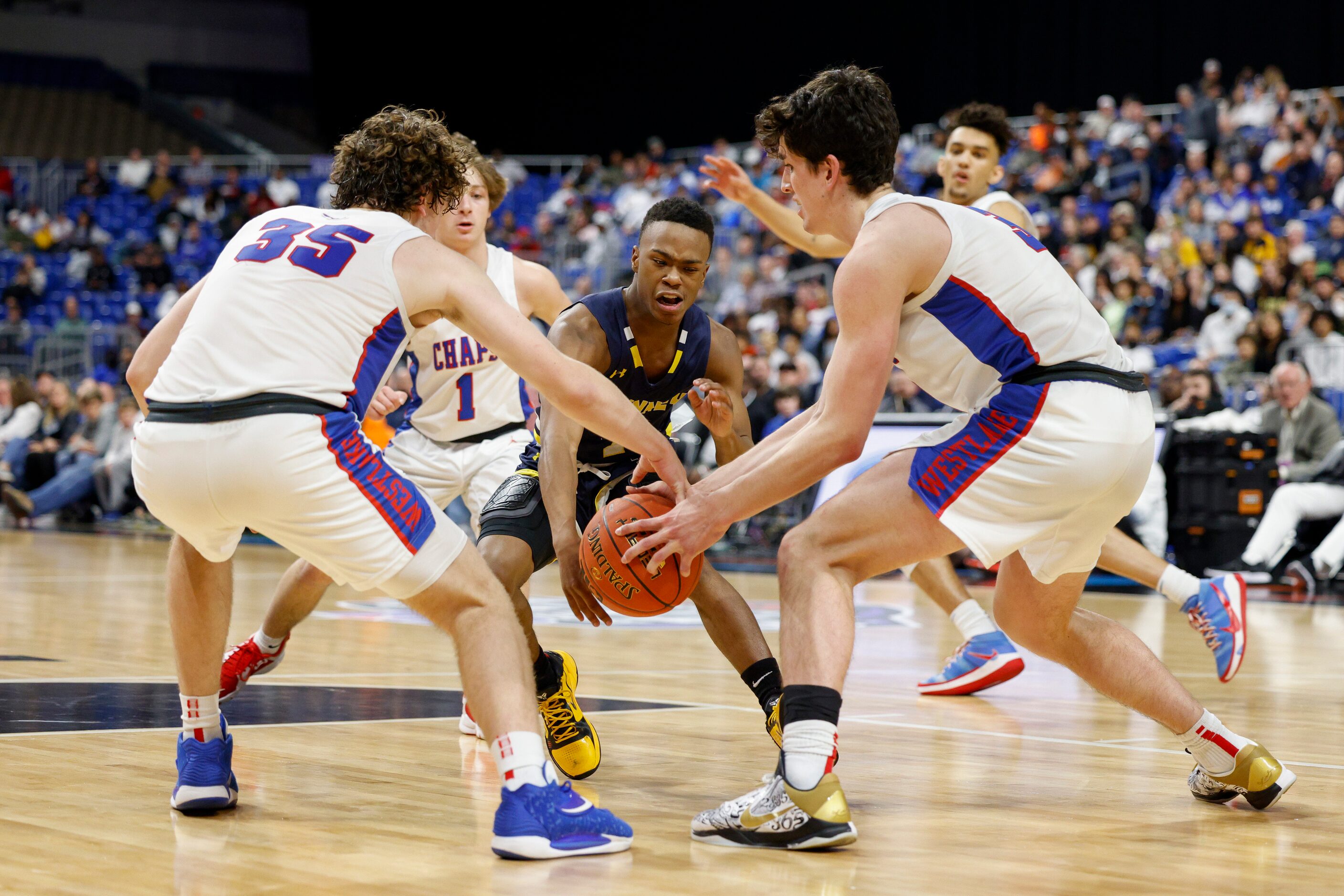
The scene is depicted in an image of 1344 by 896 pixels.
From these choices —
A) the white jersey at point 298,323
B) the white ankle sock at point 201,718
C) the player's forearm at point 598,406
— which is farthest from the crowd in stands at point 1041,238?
the white ankle sock at point 201,718

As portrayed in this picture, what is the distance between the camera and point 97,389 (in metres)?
16.7

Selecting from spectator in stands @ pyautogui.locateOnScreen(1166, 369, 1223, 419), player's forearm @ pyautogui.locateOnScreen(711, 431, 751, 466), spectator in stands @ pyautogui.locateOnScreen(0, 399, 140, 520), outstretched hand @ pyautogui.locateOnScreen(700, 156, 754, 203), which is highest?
outstretched hand @ pyautogui.locateOnScreen(700, 156, 754, 203)

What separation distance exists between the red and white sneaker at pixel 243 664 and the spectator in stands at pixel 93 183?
23065 mm

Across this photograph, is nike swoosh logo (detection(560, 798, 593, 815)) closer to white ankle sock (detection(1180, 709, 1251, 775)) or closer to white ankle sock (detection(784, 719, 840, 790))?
white ankle sock (detection(784, 719, 840, 790))

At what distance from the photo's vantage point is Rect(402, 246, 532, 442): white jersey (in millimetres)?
5590

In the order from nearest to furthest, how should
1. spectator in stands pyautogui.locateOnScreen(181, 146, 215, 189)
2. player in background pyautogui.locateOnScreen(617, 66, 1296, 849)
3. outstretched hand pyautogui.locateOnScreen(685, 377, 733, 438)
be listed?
1. player in background pyautogui.locateOnScreen(617, 66, 1296, 849)
2. outstretched hand pyautogui.locateOnScreen(685, 377, 733, 438)
3. spectator in stands pyautogui.locateOnScreen(181, 146, 215, 189)

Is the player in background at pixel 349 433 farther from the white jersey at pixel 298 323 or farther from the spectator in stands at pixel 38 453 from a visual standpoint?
the spectator in stands at pixel 38 453

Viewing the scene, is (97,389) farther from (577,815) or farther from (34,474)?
(577,815)

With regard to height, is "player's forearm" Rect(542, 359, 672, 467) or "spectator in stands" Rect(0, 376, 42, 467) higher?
"spectator in stands" Rect(0, 376, 42, 467)

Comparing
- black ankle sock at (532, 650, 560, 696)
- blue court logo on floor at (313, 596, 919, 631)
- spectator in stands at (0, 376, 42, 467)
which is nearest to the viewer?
black ankle sock at (532, 650, 560, 696)

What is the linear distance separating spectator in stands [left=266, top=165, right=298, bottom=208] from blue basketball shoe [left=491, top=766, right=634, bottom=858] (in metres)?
22.7

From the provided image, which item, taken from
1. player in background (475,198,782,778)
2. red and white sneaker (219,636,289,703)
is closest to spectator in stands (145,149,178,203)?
red and white sneaker (219,636,289,703)

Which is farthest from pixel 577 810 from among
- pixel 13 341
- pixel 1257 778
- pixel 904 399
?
pixel 13 341

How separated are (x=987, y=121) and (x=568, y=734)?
3.66m
